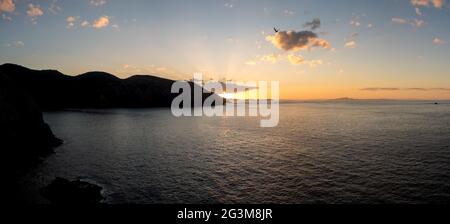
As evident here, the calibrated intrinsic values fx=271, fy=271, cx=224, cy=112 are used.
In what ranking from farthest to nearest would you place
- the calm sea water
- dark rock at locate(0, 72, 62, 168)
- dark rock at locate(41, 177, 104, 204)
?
dark rock at locate(0, 72, 62, 168)
the calm sea water
dark rock at locate(41, 177, 104, 204)

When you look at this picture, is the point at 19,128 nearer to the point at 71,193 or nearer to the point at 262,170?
the point at 71,193

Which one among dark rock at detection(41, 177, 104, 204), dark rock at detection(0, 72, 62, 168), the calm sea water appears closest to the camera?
dark rock at detection(41, 177, 104, 204)

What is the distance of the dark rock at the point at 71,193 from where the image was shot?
33500 mm

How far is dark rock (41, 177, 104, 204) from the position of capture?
33.5 metres

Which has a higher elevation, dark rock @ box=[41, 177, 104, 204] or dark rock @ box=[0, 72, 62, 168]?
dark rock @ box=[0, 72, 62, 168]

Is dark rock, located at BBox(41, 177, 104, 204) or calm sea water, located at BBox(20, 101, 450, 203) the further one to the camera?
calm sea water, located at BBox(20, 101, 450, 203)

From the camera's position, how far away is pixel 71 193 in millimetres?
34531

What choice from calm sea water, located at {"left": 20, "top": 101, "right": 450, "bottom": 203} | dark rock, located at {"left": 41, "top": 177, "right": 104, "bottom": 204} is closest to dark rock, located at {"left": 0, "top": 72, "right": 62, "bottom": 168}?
calm sea water, located at {"left": 20, "top": 101, "right": 450, "bottom": 203}

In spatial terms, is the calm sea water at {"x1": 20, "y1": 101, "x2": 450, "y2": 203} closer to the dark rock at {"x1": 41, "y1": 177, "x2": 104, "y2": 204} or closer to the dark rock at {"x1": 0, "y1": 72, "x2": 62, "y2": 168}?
the dark rock at {"x1": 41, "y1": 177, "x2": 104, "y2": 204}

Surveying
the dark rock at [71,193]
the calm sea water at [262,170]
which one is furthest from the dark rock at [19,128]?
the dark rock at [71,193]

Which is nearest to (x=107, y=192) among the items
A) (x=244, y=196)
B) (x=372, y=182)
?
(x=244, y=196)

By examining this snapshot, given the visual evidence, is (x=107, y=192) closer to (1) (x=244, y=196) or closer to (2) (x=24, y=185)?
(2) (x=24, y=185)

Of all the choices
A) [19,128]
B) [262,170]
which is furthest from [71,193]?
[19,128]

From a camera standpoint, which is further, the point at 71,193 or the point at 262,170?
the point at 262,170
